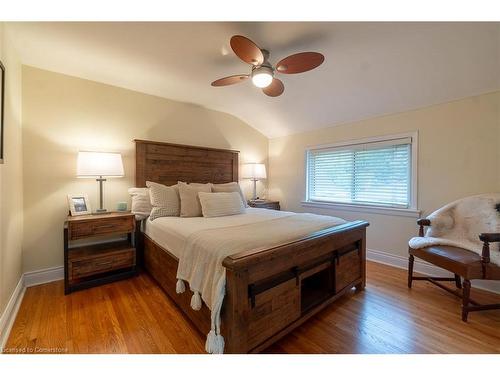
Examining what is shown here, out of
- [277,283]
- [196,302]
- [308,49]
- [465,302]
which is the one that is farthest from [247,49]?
[465,302]

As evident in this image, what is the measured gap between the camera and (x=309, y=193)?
3.82 meters

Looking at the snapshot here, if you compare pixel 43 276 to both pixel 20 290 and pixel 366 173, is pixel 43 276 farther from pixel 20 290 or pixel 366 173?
pixel 366 173

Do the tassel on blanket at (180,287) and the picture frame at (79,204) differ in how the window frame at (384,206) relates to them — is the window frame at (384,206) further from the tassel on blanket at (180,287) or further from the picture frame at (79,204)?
the picture frame at (79,204)

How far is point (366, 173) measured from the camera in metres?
3.14

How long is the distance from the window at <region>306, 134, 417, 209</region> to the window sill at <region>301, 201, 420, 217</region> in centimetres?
5

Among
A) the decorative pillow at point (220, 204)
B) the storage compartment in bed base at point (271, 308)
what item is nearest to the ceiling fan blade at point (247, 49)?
the decorative pillow at point (220, 204)

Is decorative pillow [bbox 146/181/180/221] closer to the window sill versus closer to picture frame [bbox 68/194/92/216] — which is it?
picture frame [bbox 68/194/92/216]

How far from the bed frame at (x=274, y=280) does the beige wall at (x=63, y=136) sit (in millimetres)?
289

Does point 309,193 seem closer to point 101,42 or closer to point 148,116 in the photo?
point 148,116

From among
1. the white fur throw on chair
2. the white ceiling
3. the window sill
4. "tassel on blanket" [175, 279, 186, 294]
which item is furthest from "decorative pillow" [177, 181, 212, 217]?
the white fur throw on chair

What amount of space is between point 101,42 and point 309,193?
130 inches

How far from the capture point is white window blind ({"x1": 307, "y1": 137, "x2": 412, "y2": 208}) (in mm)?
2811

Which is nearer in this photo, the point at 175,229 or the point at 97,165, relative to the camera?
the point at 175,229

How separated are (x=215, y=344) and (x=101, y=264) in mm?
1674
